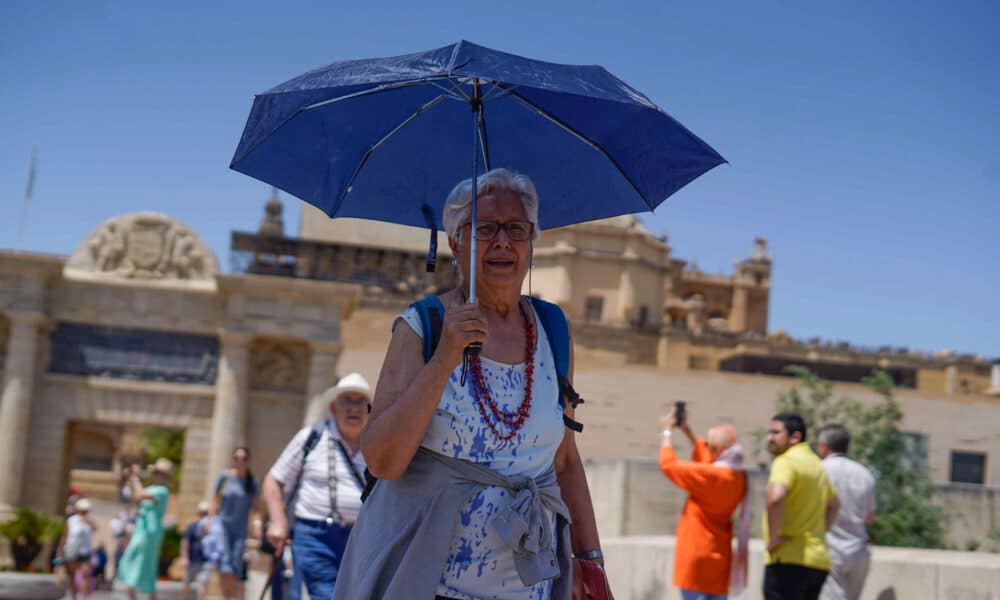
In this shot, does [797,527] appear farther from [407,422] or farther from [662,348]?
[662,348]

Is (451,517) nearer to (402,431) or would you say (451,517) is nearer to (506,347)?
(402,431)

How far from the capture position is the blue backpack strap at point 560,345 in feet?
11.1

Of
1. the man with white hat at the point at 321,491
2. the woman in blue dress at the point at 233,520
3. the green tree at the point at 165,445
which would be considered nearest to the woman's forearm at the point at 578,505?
the man with white hat at the point at 321,491

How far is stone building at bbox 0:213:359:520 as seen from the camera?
22.0 m

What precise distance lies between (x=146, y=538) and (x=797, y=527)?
8196 mm

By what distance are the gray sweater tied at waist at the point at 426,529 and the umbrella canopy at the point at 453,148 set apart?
1.20 m

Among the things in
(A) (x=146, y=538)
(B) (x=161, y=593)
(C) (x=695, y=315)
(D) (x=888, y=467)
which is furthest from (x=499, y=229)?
(C) (x=695, y=315)

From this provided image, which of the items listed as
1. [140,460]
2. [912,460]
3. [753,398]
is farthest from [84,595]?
[140,460]

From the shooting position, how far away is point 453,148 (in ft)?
13.3

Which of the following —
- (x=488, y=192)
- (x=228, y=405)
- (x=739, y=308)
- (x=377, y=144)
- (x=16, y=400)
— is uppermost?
(x=739, y=308)

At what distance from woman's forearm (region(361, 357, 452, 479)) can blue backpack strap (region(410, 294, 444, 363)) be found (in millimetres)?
128

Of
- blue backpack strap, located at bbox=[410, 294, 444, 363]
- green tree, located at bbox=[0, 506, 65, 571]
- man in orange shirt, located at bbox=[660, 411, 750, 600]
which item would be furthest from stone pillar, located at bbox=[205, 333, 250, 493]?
blue backpack strap, located at bbox=[410, 294, 444, 363]

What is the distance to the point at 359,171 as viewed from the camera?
4031 millimetres

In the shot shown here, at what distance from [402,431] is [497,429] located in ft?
0.98
